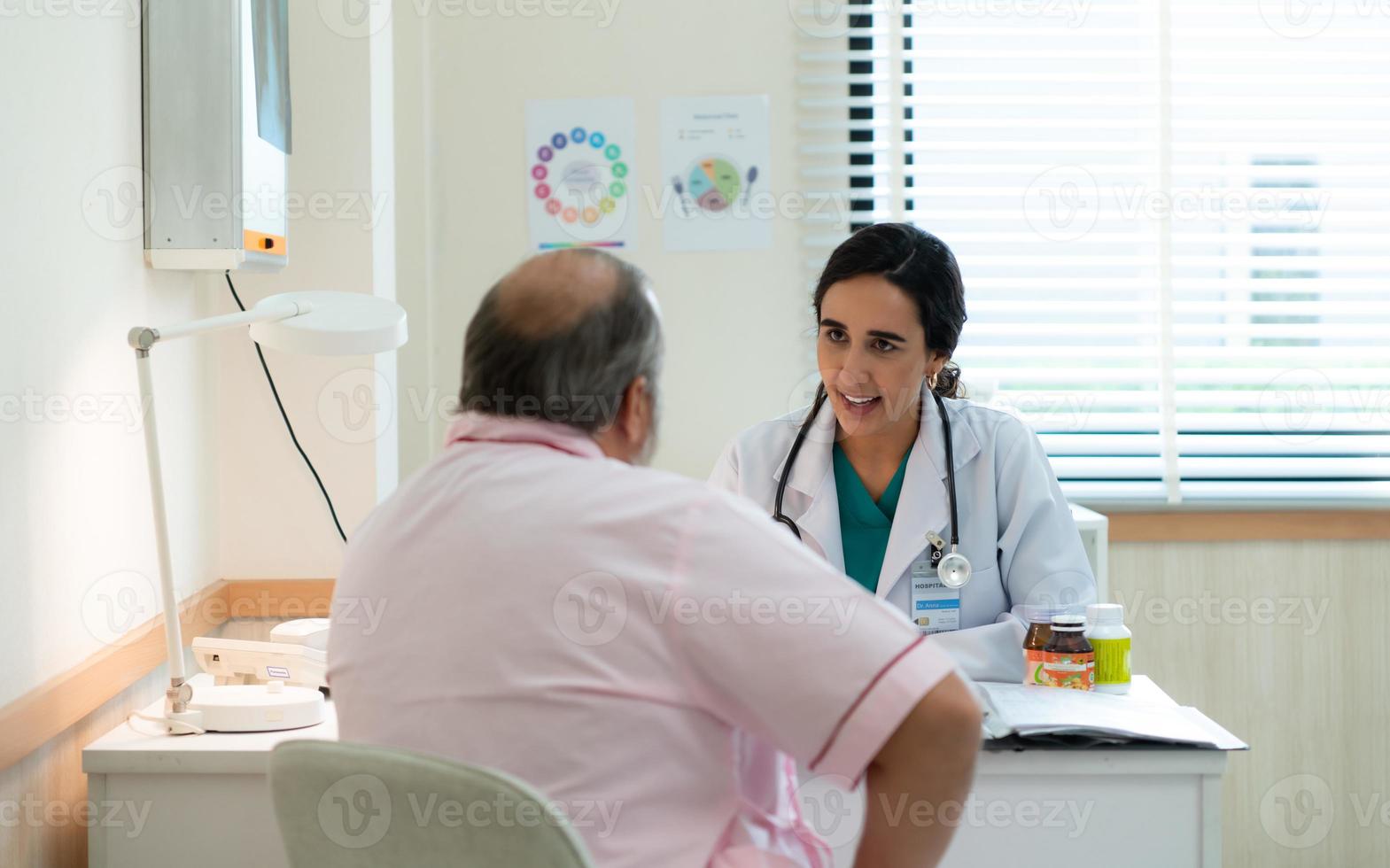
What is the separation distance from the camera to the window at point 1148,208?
3039mm

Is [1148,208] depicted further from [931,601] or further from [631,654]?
[631,654]

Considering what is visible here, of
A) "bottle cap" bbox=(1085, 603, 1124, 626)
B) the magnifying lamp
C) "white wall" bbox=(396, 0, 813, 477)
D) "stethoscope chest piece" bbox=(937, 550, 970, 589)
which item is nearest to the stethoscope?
"stethoscope chest piece" bbox=(937, 550, 970, 589)

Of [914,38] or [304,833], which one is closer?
[304,833]

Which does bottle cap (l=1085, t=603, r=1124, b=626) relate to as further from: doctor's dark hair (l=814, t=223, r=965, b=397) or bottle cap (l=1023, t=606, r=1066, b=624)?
doctor's dark hair (l=814, t=223, r=965, b=397)

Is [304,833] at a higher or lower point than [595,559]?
lower

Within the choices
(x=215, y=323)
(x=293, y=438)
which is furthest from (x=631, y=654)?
(x=293, y=438)

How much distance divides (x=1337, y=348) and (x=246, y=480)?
260 centimetres

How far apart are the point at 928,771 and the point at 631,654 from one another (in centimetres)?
27

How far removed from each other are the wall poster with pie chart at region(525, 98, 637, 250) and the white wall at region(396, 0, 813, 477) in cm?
3

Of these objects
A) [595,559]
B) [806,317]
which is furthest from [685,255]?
[595,559]

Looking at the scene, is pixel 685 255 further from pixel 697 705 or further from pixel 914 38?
pixel 697 705

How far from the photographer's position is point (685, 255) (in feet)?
10.1

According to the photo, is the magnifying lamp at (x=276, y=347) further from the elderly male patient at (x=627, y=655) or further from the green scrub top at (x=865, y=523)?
the green scrub top at (x=865, y=523)

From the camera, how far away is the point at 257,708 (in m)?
1.67
